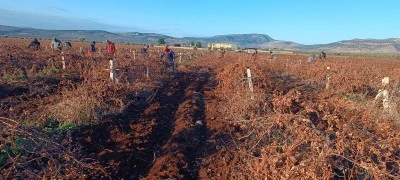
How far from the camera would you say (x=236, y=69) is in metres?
12.6

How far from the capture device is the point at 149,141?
24.5 feet

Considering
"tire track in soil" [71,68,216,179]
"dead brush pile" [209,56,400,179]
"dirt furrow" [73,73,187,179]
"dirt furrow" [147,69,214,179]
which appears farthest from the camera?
"dirt furrow" [73,73,187,179]

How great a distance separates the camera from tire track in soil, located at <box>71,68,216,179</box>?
6078 millimetres

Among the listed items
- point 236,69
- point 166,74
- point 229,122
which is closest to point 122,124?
point 229,122

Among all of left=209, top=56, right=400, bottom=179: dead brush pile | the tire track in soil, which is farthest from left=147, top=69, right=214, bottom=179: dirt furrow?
left=209, top=56, right=400, bottom=179: dead brush pile

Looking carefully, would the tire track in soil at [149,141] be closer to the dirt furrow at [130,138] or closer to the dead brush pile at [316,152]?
the dirt furrow at [130,138]

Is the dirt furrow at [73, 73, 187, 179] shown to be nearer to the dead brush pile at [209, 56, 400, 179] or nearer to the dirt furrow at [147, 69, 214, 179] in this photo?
the dirt furrow at [147, 69, 214, 179]

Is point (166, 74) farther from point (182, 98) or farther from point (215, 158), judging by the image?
point (215, 158)

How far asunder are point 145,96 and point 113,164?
6371 mm

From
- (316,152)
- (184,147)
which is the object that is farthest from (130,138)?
(316,152)

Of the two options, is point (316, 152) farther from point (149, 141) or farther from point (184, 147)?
point (149, 141)

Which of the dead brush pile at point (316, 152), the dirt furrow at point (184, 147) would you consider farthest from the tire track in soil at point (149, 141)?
the dead brush pile at point (316, 152)

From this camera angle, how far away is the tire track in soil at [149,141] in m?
6.08

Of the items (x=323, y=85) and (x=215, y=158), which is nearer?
(x=215, y=158)
